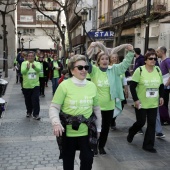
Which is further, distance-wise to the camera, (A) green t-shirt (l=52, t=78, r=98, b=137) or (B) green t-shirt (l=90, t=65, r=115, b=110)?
(B) green t-shirt (l=90, t=65, r=115, b=110)

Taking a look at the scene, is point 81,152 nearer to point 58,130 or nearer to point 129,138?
point 58,130

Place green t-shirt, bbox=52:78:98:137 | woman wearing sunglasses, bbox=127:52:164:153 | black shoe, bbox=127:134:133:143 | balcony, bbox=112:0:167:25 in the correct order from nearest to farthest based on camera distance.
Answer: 1. green t-shirt, bbox=52:78:98:137
2. woman wearing sunglasses, bbox=127:52:164:153
3. black shoe, bbox=127:134:133:143
4. balcony, bbox=112:0:167:25

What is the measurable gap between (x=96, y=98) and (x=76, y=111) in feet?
1.05

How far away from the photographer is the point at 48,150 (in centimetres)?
588

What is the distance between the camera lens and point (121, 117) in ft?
30.0

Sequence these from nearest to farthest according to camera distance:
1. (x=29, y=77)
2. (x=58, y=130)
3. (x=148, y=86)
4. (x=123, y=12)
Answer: (x=58, y=130) < (x=148, y=86) < (x=29, y=77) < (x=123, y=12)

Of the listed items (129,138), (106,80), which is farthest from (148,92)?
(129,138)

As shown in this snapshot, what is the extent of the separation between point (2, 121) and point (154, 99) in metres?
4.29

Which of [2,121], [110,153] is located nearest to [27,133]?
[2,121]

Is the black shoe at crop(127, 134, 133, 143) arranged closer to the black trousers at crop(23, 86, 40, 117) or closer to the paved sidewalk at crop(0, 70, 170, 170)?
the paved sidewalk at crop(0, 70, 170, 170)

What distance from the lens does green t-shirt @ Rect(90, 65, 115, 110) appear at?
17.5 feet

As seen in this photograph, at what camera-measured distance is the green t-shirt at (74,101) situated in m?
3.82

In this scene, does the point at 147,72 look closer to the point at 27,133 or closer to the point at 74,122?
the point at 74,122

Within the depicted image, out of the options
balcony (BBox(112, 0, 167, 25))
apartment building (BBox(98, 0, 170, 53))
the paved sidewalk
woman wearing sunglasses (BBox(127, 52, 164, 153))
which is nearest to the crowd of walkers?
woman wearing sunglasses (BBox(127, 52, 164, 153))
